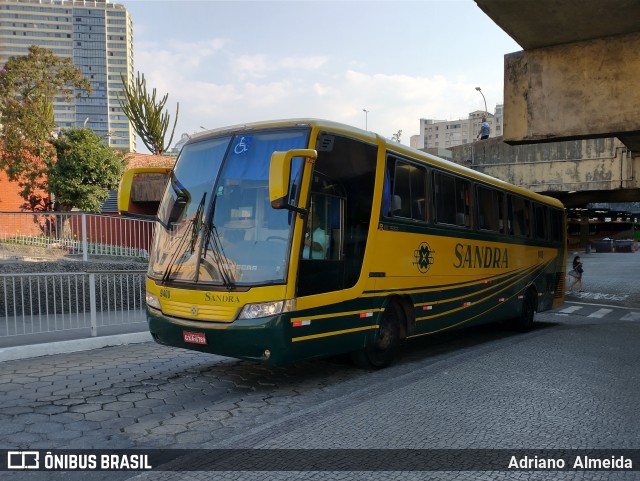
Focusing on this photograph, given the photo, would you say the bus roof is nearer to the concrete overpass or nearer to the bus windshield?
the bus windshield

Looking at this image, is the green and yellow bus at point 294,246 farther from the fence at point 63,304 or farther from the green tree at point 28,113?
the green tree at point 28,113

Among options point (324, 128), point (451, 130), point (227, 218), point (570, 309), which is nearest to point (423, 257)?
point (324, 128)

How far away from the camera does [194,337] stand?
6.31m

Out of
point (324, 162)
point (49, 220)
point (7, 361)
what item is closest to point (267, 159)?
point (324, 162)

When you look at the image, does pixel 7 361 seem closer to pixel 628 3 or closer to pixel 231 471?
pixel 231 471

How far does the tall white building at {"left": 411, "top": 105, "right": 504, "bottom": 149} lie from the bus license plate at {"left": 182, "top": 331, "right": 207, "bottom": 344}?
15794 centimetres

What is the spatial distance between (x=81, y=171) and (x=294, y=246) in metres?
16.6

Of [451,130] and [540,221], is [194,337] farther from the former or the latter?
[451,130]

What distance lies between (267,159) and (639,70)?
6560 millimetres

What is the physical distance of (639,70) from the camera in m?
9.02

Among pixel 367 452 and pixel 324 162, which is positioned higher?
pixel 324 162

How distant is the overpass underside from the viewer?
2284 centimetres

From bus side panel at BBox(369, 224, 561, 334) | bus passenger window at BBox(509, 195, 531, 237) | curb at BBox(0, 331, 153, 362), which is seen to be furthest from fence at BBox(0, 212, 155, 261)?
bus passenger window at BBox(509, 195, 531, 237)

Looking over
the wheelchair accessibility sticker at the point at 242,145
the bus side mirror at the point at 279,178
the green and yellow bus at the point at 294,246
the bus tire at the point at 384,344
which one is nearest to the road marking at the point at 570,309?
the green and yellow bus at the point at 294,246
